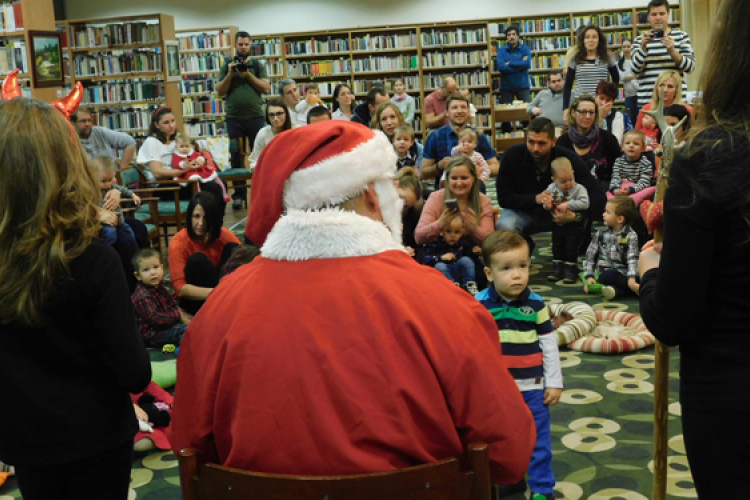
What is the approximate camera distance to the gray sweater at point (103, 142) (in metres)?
6.71

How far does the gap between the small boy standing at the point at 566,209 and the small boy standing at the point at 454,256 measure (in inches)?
30.4

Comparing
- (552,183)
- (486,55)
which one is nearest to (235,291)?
(552,183)

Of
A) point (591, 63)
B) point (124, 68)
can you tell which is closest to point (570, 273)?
point (591, 63)

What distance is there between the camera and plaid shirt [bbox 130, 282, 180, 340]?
4551 millimetres

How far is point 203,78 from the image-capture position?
12758mm

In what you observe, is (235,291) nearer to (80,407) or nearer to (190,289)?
(80,407)

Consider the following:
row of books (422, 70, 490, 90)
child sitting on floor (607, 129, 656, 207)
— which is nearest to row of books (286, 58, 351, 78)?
row of books (422, 70, 490, 90)

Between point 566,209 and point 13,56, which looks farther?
point 13,56

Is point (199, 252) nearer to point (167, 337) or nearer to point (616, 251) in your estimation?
point (167, 337)

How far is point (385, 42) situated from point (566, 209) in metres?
9.13

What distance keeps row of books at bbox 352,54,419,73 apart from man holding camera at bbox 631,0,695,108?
703cm

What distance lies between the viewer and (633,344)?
3977 mm

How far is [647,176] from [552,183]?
0.86 meters

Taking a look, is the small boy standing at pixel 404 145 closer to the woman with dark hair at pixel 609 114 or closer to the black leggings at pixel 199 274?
A: the woman with dark hair at pixel 609 114
